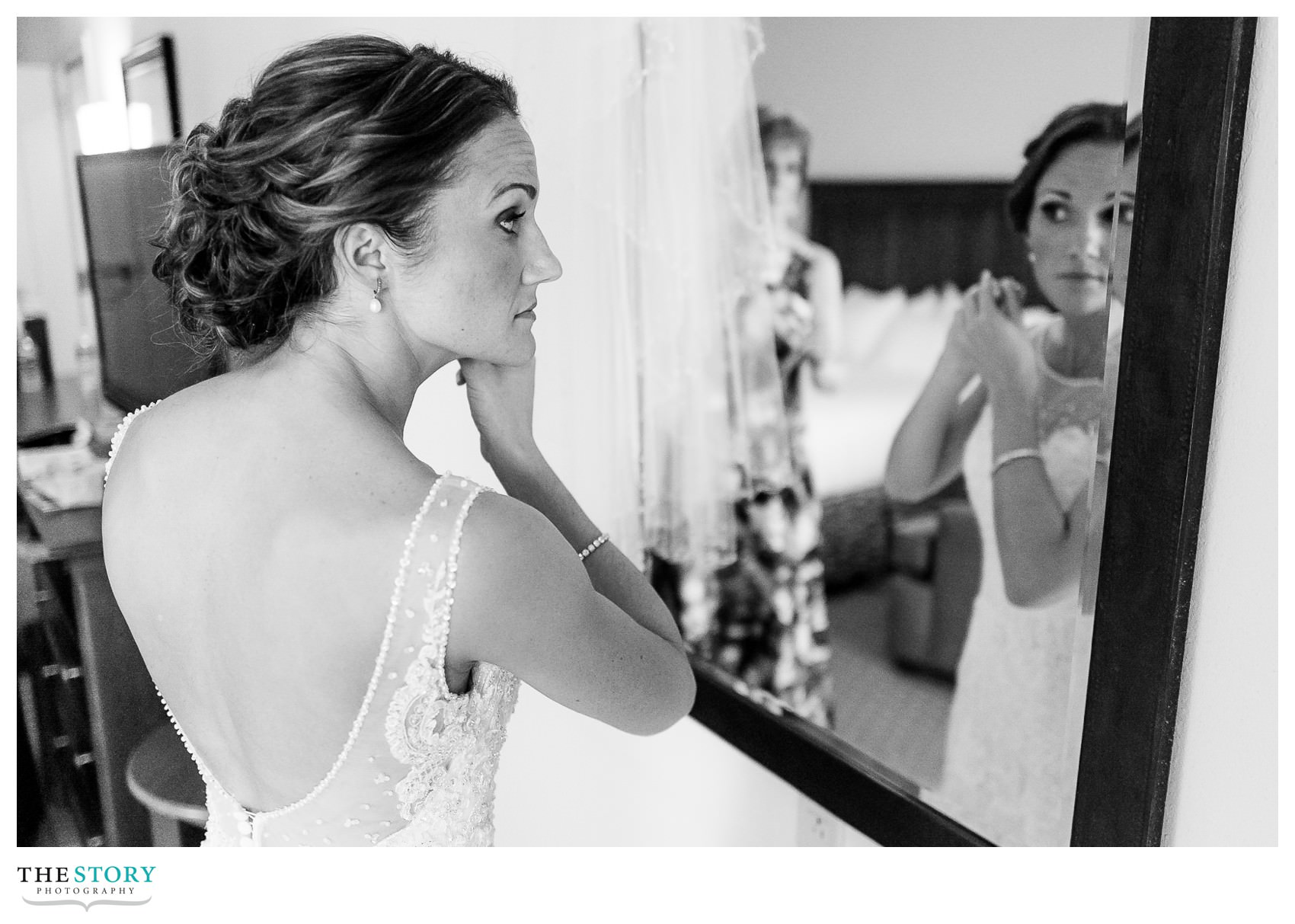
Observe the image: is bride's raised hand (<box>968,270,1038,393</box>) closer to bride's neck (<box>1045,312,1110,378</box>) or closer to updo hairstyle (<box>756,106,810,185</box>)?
bride's neck (<box>1045,312,1110,378</box>)

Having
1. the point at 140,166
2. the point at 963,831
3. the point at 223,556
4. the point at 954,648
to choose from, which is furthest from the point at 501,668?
the point at 140,166

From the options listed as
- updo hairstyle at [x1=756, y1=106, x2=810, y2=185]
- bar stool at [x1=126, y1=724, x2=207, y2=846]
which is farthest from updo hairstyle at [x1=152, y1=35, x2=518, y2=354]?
updo hairstyle at [x1=756, y1=106, x2=810, y2=185]

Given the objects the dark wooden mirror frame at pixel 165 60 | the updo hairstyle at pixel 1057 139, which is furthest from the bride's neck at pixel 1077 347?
the dark wooden mirror frame at pixel 165 60

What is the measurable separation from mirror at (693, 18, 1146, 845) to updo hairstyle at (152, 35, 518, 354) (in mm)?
543

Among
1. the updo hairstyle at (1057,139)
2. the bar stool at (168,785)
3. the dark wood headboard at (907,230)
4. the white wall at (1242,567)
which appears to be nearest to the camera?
the white wall at (1242,567)

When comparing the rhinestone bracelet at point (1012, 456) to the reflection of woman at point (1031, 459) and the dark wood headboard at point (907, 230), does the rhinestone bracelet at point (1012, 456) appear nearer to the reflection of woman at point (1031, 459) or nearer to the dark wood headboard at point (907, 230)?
the reflection of woman at point (1031, 459)

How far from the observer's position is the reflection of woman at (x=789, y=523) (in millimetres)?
1921

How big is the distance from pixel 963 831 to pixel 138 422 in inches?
36.5

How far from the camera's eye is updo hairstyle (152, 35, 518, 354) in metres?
0.75

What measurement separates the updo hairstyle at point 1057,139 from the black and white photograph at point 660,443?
0.01 m

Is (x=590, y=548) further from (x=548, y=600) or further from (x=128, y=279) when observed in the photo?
(x=128, y=279)

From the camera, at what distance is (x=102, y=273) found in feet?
7.02

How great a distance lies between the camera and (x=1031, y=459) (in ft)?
4.09
